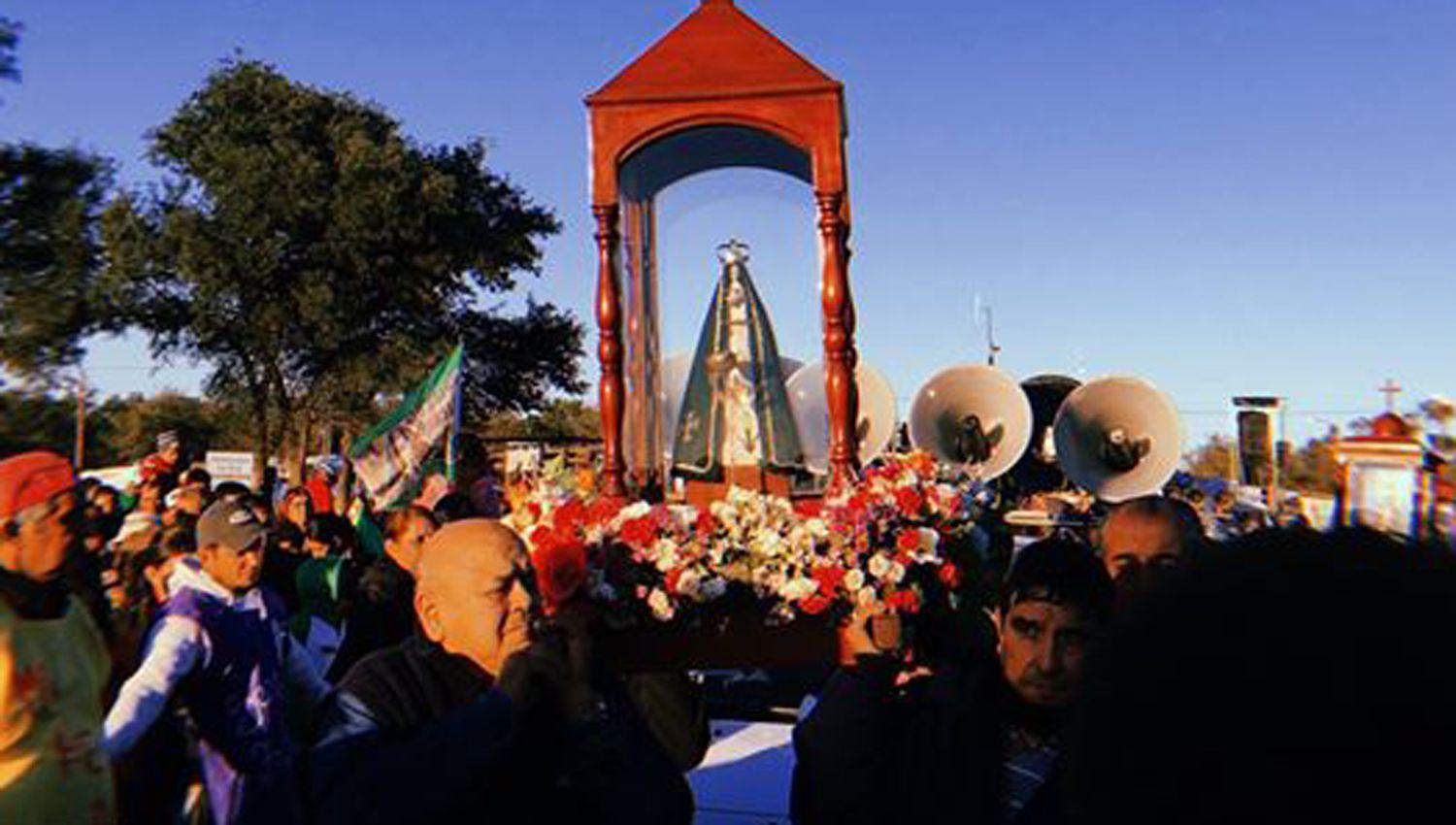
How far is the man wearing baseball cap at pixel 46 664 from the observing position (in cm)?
285

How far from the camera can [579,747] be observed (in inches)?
94.4

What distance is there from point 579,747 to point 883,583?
177cm

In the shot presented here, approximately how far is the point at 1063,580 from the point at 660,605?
144cm

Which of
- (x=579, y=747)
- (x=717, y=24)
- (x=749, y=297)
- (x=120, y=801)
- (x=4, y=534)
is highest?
(x=717, y=24)

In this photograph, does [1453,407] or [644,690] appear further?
[1453,407]

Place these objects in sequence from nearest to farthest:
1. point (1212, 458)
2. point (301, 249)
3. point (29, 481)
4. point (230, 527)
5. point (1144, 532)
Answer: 1. point (29, 481)
2. point (1144, 532)
3. point (230, 527)
4. point (301, 249)
5. point (1212, 458)

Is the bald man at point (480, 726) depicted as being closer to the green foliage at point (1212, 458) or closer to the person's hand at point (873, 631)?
the person's hand at point (873, 631)

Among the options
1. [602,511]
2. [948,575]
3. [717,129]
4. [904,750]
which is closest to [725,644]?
[602,511]

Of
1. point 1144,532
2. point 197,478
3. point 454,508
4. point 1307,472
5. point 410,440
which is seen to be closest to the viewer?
point 1144,532

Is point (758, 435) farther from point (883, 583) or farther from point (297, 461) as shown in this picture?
point (297, 461)

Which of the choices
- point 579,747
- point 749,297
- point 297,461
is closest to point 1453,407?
point 749,297

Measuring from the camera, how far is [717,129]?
5.85 meters

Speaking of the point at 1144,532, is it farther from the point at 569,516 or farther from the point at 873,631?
the point at 569,516

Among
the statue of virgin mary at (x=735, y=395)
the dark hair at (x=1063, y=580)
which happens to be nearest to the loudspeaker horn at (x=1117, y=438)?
the statue of virgin mary at (x=735, y=395)
